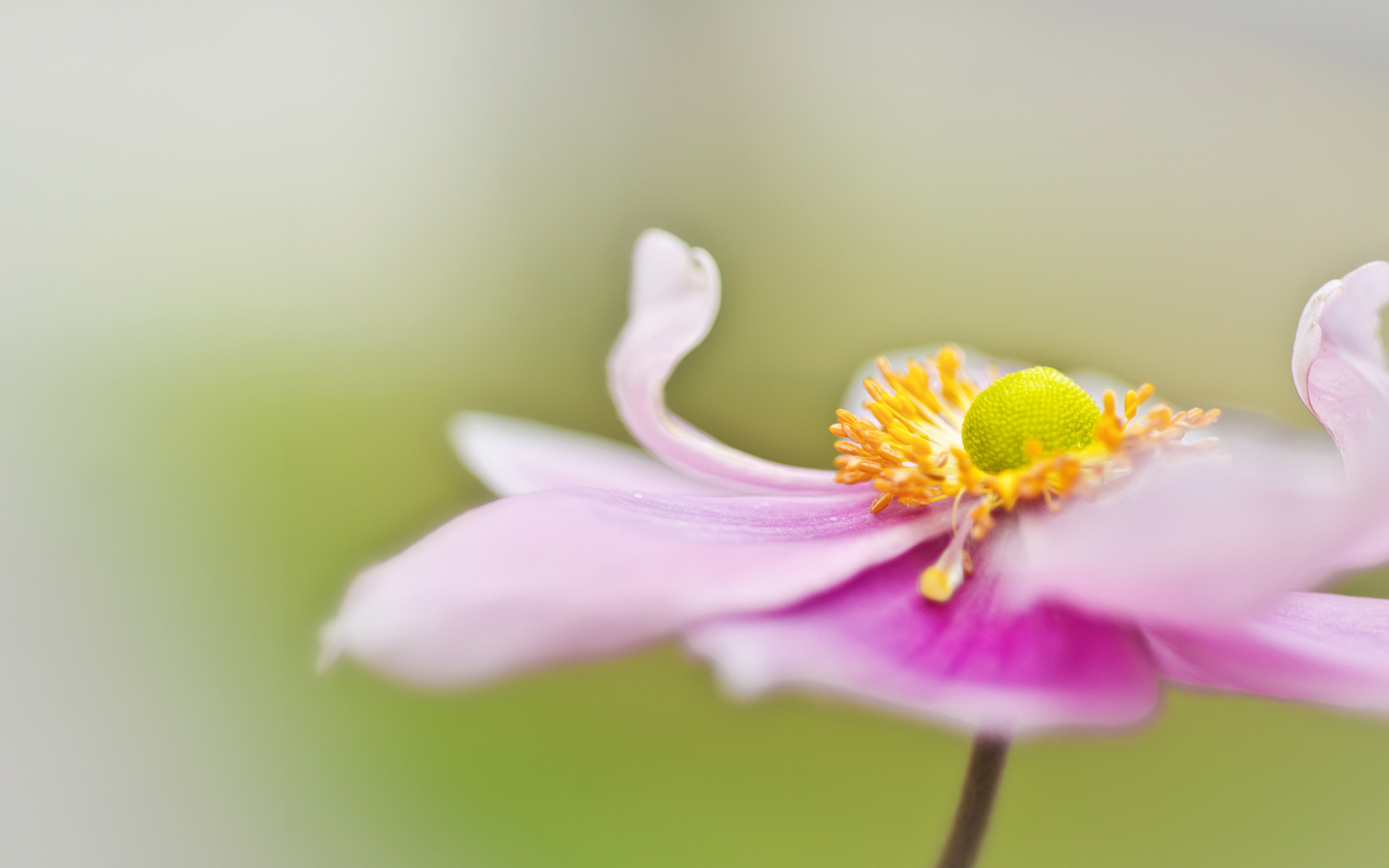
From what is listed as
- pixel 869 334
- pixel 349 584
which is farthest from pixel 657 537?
pixel 869 334

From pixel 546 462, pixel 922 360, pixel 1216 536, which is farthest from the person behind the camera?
pixel 922 360

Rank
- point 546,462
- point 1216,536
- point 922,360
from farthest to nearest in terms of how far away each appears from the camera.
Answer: point 922,360 → point 546,462 → point 1216,536

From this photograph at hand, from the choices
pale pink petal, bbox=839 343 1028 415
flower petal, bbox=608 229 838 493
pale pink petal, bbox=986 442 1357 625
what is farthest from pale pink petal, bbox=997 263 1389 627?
pale pink petal, bbox=839 343 1028 415

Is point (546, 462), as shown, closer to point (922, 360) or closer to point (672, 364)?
point (672, 364)

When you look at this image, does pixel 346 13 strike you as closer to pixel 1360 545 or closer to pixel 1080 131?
pixel 1080 131

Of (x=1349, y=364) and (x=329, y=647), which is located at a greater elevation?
(x=1349, y=364)

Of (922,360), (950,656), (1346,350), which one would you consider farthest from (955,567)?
(922,360)
